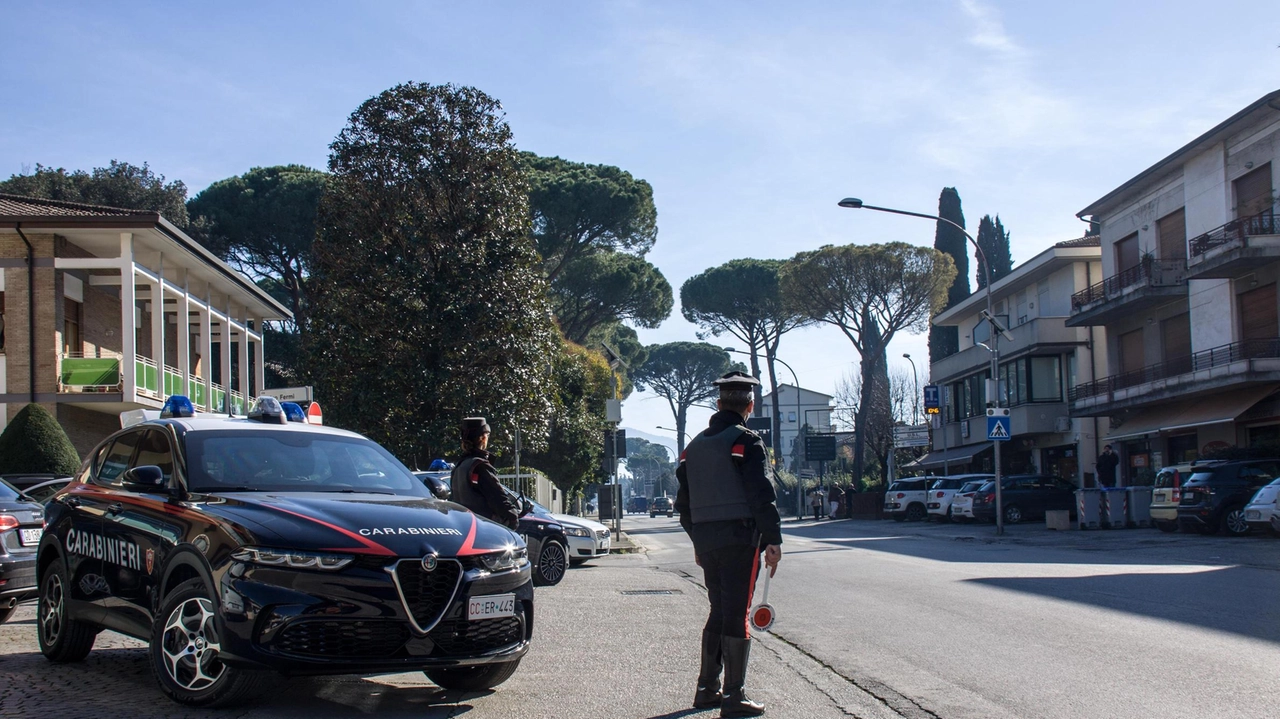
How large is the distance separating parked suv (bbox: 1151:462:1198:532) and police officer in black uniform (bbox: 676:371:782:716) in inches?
737

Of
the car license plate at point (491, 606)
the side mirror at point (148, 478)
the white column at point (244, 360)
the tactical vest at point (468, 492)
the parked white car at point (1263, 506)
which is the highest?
the white column at point (244, 360)

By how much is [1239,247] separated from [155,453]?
27.2m

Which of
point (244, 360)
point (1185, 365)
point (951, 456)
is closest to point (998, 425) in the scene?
point (1185, 365)

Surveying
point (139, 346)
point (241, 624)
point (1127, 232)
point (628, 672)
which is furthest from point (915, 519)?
point (241, 624)

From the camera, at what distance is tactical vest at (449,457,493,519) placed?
870 centimetres

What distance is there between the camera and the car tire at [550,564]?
14562 millimetres

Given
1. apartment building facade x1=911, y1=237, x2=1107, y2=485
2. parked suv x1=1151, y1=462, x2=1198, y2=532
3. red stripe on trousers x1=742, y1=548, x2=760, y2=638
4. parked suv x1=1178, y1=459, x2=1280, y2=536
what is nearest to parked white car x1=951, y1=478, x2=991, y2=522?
apartment building facade x1=911, y1=237, x2=1107, y2=485

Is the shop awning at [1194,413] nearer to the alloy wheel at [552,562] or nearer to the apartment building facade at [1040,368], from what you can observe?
the apartment building facade at [1040,368]

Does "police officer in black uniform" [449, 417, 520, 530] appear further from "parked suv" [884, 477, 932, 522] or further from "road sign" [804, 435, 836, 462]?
"road sign" [804, 435, 836, 462]

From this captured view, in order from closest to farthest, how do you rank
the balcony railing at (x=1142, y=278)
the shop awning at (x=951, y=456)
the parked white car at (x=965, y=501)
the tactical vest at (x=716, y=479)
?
1. the tactical vest at (x=716, y=479)
2. the parked white car at (x=965, y=501)
3. the balcony railing at (x=1142, y=278)
4. the shop awning at (x=951, y=456)

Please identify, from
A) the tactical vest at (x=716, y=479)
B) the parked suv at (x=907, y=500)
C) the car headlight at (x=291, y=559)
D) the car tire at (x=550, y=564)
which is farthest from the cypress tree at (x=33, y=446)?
the parked suv at (x=907, y=500)

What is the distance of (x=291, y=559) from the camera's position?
16.6ft

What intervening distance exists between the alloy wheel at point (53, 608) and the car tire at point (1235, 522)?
2013 centimetres

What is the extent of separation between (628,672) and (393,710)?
5.72 ft
